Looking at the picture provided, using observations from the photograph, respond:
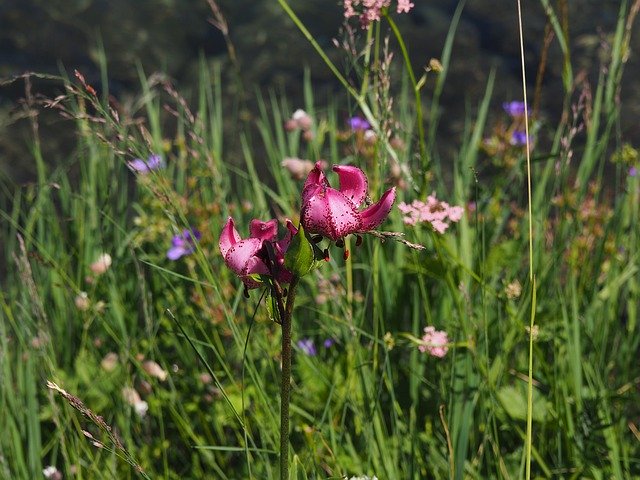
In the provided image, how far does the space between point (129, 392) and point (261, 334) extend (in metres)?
0.30

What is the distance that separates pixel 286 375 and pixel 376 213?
9.0 inches

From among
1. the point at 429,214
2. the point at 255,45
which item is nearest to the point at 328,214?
the point at 429,214

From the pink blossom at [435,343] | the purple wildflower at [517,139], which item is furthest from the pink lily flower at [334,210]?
the purple wildflower at [517,139]

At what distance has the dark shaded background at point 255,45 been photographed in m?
3.60

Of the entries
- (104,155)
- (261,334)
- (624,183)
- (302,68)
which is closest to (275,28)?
(302,68)

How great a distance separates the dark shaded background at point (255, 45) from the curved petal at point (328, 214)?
8.11 ft

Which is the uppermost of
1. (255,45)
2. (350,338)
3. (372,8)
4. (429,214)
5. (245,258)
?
(372,8)

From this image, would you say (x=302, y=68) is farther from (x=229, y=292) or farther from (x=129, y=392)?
(x=129, y=392)

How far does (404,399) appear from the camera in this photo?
2.00m

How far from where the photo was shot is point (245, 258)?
3.55ft

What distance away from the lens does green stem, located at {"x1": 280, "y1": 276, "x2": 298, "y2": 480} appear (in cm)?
109

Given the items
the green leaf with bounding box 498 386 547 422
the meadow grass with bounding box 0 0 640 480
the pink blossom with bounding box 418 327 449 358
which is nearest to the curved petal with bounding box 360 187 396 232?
the meadow grass with bounding box 0 0 640 480

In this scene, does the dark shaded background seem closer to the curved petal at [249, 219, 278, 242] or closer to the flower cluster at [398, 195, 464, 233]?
the flower cluster at [398, 195, 464, 233]

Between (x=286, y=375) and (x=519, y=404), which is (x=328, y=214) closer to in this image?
(x=286, y=375)
